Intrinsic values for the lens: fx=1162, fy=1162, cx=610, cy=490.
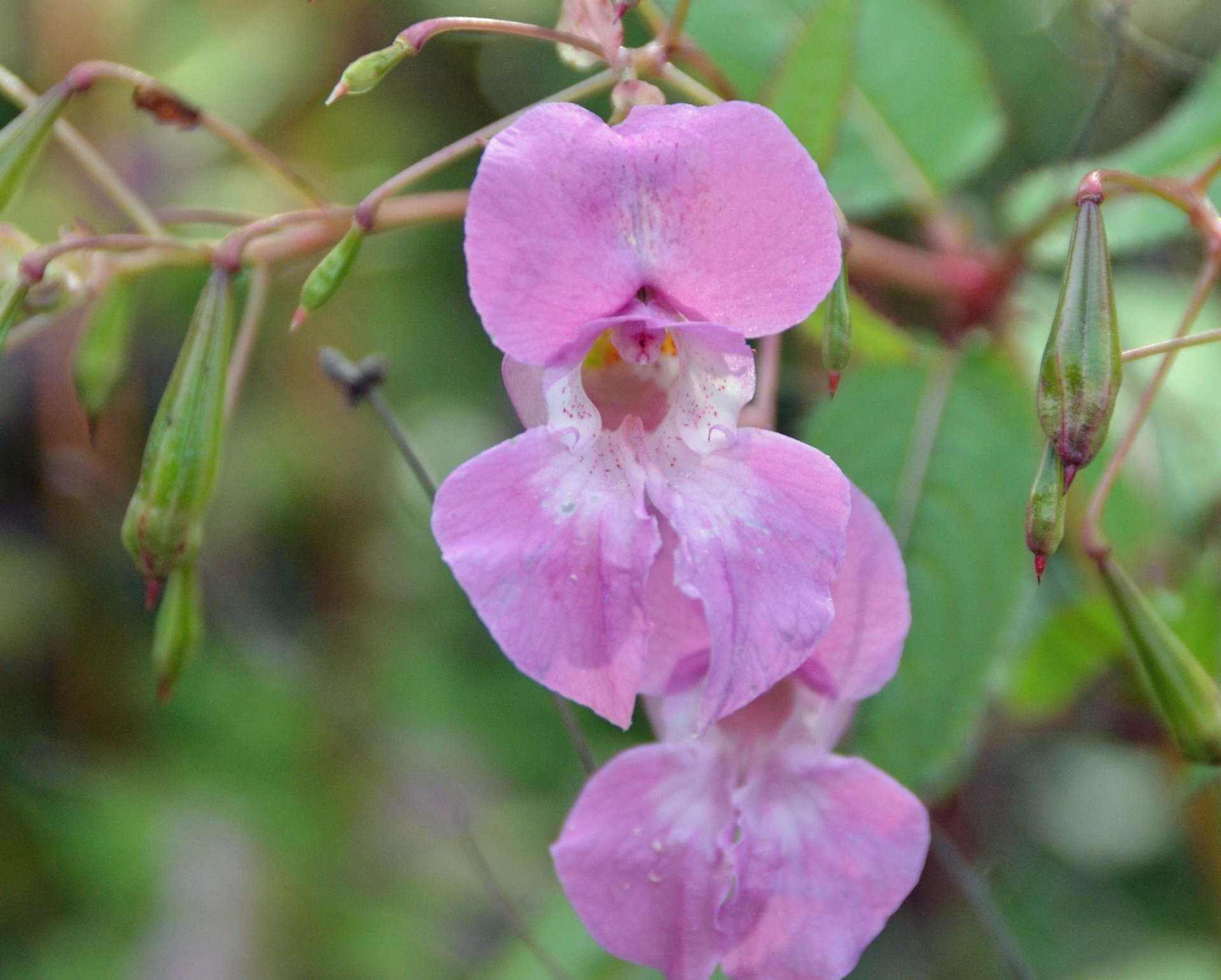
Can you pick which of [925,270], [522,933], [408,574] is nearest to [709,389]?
[522,933]

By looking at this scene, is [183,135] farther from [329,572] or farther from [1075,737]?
[1075,737]

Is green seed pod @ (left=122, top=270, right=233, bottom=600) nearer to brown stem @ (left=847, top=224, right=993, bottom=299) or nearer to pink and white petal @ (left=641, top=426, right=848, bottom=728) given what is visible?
pink and white petal @ (left=641, top=426, right=848, bottom=728)

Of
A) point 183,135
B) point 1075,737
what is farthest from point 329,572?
point 1075,737

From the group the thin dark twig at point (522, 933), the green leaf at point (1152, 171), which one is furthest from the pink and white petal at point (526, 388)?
the green leaf at point (1152, 171)

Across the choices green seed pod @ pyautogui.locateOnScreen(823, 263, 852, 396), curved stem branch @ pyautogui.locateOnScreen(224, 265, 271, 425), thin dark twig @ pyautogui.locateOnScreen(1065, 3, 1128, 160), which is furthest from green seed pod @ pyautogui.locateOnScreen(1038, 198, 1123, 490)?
curved stem branch @ pyautogui.locateOnScreen(224, 265, 271, 425)

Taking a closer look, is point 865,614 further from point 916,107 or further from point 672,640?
point 916,107
